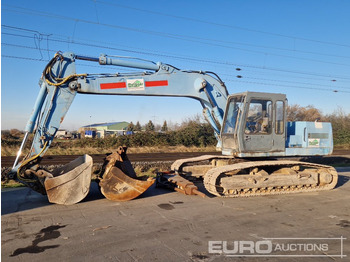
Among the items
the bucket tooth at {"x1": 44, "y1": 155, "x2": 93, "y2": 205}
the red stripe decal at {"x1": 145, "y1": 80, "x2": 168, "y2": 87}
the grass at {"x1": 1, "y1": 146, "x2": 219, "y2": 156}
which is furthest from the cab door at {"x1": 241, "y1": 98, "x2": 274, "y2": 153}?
the grass at {"x1": 1, "y1": 146, "x2": 219, "y2": 156}

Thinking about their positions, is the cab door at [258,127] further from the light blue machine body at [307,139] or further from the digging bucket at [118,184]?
the digging bucket at [118,184]

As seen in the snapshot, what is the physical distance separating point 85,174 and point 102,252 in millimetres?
3001

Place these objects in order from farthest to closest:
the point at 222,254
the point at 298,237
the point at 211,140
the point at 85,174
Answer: the point at 211,140 < the point at 85,174 < the point at 298,237 < the point at 222,254

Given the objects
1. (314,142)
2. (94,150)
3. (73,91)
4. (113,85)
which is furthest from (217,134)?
(94,150)

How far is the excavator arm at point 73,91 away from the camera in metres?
7.32

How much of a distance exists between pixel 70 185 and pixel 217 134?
15.2ft

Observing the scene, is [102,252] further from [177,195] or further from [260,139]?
[260,139]

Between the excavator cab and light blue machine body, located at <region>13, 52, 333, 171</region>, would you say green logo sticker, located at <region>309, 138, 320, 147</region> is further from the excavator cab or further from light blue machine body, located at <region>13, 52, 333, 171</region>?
the excavator cab

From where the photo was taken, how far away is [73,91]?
25.8 ft

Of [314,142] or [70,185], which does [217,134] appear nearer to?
[314,142]

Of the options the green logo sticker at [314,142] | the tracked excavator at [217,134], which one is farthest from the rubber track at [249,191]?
the green logo sticker at [314,142]

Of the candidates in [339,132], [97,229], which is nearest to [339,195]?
[97,229]

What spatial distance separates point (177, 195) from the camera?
8633mm

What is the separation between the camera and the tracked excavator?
7.44 m
